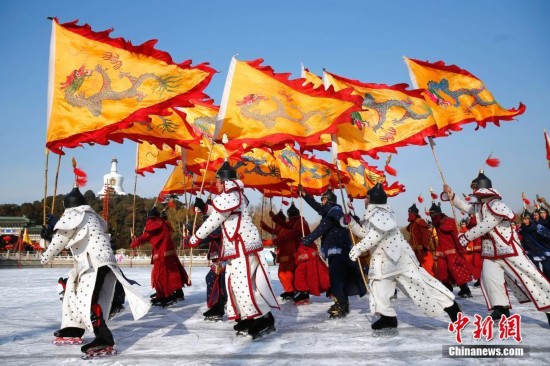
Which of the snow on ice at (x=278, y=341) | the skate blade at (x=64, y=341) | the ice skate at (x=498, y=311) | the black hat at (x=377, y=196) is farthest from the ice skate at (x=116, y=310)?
the ice skate at (x=498, y=311)

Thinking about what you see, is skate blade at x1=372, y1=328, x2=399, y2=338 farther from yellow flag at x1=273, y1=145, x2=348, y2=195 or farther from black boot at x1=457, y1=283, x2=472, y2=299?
yellow flag at x1=273, y1=145, x2=348, y2=195

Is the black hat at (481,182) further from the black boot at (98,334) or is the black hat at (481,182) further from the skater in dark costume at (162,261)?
the skater in dark costume at (162,261)

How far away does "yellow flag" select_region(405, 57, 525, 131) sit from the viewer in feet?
29.5

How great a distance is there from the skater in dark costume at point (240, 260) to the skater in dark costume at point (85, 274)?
97cm

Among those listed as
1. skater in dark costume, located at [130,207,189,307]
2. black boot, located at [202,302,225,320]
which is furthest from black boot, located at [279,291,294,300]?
black boot, located at [202,302,225,320]

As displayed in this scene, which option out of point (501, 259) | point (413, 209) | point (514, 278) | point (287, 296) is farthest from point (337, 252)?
point (413, 209)

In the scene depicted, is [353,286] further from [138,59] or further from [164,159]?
[164,159]

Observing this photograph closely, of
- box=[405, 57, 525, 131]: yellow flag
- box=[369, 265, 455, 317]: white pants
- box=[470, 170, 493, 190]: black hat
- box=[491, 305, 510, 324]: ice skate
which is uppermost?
box=[405, 57, 525, 131]: yellow flag

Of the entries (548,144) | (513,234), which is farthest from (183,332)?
(548,144)

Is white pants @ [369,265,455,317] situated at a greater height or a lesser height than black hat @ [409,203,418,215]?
lesser

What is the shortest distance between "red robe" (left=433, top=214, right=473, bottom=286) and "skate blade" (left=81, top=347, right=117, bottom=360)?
253 inches

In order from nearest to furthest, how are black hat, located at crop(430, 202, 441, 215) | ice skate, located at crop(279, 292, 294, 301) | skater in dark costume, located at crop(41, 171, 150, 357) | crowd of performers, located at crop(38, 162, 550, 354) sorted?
skater in dark costume, located at crop(41, 171, 150, 357)
crowd of performers, located at crop(38, 162, 550, 354)
ice skate, located at crop(279, 292, 294, 301)
black hat, located at crop(430, 202, 441, 215)

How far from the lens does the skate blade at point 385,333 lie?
5.27m

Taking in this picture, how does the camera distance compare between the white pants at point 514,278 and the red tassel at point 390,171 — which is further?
the red tassel at point 390,171
